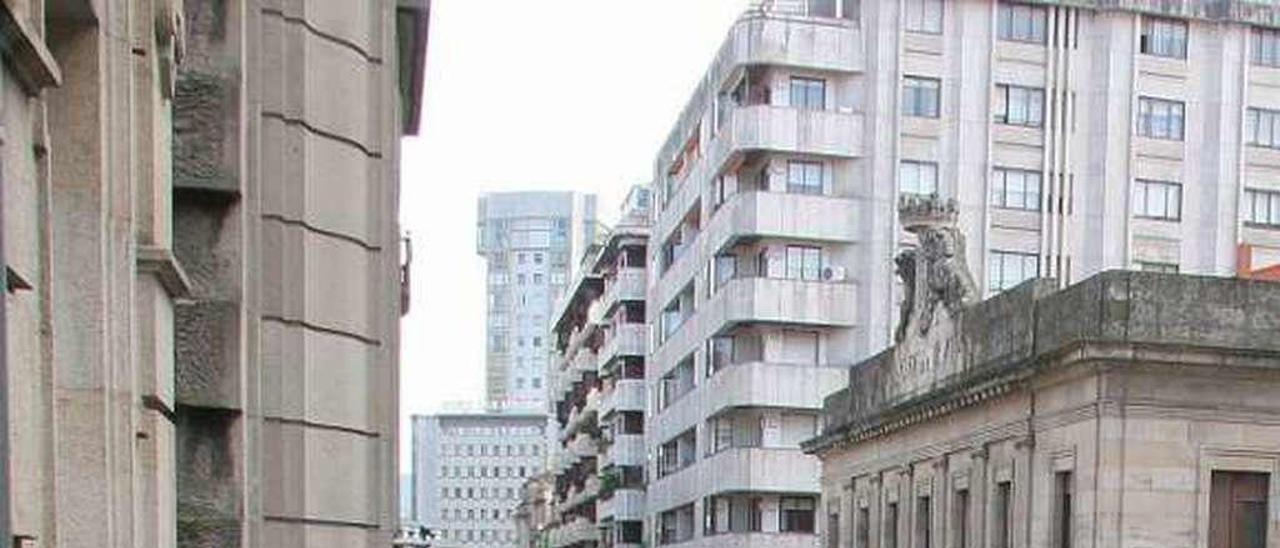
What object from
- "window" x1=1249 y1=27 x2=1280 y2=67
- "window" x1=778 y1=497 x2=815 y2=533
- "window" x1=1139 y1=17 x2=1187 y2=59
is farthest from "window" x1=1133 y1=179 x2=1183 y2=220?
"window" x1=778 y1=497 x2=815 y2=533

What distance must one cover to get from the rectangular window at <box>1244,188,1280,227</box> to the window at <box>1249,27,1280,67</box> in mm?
4000

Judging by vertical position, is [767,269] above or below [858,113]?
below

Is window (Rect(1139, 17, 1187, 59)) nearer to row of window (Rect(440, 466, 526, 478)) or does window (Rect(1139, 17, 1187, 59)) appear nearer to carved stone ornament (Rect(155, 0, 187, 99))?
carved stone ornament (Rect(155, 0, 187, 99))

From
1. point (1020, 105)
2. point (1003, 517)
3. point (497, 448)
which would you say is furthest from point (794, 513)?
point (497, 448)

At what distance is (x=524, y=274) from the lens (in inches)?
6693

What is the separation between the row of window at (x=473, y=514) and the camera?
156m

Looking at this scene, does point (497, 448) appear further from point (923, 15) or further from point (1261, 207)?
point (923, 15)

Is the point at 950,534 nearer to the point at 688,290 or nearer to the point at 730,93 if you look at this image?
the point at 730,93

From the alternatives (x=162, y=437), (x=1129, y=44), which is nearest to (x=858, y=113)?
(x=1129, y=44)

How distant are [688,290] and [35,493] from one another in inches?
2005

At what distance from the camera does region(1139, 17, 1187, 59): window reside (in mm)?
50500

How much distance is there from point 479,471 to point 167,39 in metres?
152

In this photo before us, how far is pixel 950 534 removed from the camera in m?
27.4

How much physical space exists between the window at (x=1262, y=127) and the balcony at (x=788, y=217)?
13527mm
